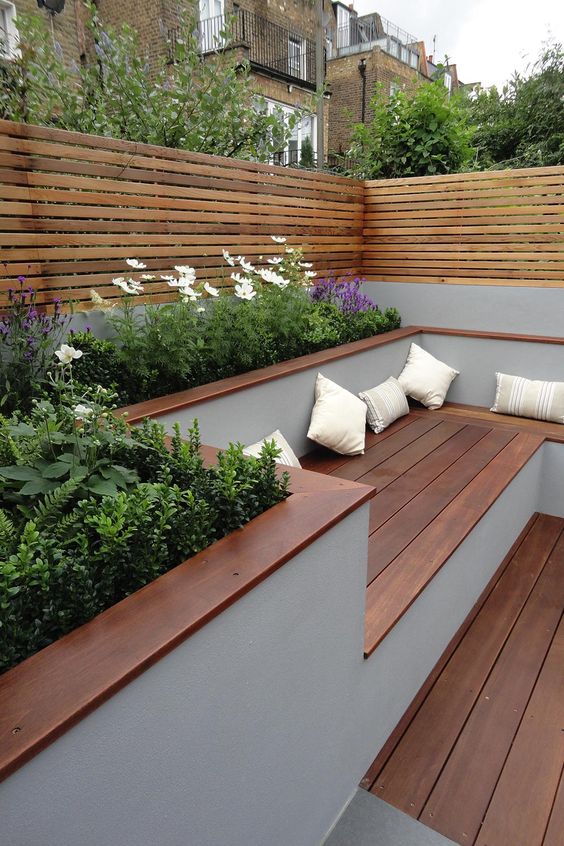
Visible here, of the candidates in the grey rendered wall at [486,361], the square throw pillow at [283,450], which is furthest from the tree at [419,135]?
the square throw pillow at [283,450]

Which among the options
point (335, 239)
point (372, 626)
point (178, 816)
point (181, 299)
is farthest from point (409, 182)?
point (178, 816)

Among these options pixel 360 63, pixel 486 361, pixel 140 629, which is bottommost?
pixel 486 361

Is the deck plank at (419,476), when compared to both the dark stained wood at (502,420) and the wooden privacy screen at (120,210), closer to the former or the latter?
Result: the dark stained wood at (502,420)

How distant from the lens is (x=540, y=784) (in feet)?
5.52

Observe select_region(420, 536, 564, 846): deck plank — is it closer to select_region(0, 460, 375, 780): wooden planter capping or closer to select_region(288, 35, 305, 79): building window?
select_region(0, 460, 375, 780): wooden planter capping

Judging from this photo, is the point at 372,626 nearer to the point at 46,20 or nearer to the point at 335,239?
the point at 335,239

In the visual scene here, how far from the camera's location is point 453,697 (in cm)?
203

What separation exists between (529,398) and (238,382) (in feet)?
7.77

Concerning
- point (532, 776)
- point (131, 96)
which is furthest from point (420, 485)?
point (131, 96)

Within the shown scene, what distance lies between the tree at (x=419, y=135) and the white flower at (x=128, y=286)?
3289 millimetres

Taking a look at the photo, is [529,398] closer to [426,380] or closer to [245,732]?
[426,380]

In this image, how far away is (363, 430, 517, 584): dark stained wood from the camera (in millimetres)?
2225

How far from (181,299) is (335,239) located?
221cm

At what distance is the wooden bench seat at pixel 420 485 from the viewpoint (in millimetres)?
1999
